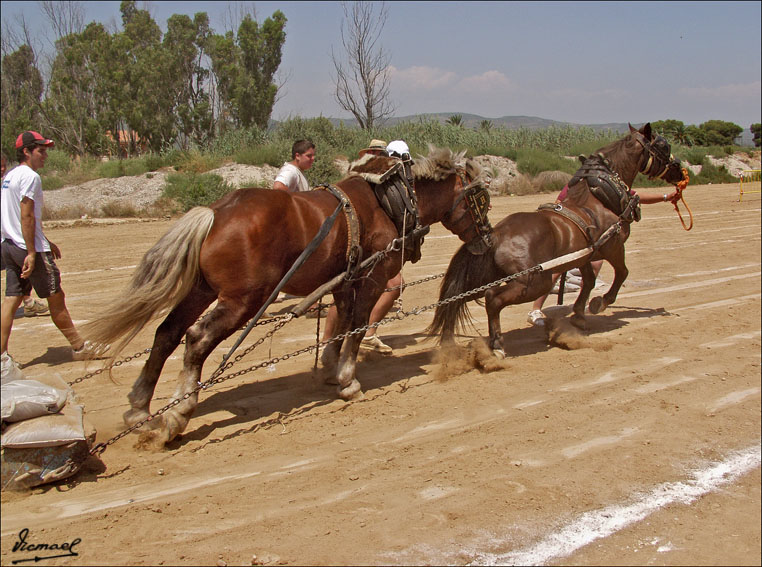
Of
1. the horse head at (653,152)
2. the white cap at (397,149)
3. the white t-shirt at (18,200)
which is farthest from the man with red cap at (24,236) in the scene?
the horse head at (653,152)

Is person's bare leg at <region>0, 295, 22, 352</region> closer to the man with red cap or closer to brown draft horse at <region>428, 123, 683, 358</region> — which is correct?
the man with red cap

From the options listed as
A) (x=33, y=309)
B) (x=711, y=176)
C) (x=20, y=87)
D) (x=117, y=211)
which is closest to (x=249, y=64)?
(x=20, y=87)

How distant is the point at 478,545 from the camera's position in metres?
3.23

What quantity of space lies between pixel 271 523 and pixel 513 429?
1.95 metres

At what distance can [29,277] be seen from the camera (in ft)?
18.6

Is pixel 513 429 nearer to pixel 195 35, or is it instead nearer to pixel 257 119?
pixel 257 119

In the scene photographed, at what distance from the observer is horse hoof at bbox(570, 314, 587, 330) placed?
7.19 meters

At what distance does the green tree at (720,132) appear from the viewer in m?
48.2

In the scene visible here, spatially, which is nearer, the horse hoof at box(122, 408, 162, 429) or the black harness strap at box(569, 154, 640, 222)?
the horse hoof at box(122, 408, 162, 429)

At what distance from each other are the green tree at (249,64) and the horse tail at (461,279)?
28477 millimetres

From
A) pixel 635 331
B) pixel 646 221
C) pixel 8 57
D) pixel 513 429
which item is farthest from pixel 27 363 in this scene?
pixel 8 57

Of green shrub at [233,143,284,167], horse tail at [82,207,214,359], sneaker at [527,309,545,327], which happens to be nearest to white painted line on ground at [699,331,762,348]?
sneaker at [527,309,545,327]

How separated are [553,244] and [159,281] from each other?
377 cm

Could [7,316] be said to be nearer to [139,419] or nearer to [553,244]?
[139,419]
